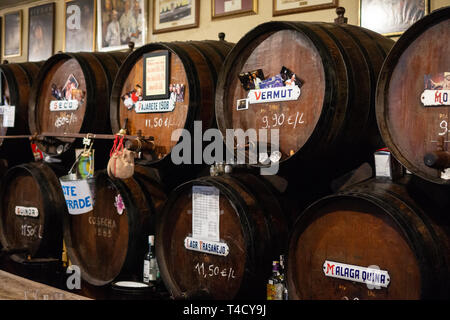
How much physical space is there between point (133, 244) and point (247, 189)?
90cm

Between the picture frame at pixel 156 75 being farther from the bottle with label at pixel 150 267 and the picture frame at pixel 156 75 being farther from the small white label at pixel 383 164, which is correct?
the small white label at pixel 383 164

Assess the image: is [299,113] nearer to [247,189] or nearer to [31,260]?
[247,189]

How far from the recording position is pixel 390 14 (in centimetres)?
306

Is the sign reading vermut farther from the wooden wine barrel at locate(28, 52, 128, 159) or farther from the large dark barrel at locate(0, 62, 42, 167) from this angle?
the large dark barrel at locate(0, 62, 42, 167)

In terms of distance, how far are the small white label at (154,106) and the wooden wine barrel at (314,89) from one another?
46cm

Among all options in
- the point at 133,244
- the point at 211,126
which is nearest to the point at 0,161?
the point at 133,244

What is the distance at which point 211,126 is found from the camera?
310 cm

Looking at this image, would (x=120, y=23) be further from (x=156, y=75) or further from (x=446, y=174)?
(x=446, y=174)

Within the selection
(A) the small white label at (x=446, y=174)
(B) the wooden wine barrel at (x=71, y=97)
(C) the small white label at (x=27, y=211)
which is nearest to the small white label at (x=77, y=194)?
(B) the wooden wine barrel at (x=71, y=97)

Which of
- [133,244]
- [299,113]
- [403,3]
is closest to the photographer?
[299,113]

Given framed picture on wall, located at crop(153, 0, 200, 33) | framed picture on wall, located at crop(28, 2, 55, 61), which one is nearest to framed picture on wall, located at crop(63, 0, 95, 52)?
framed picture on wall, located at crop(28, 2, 55, 61)

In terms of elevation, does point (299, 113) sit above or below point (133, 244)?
above

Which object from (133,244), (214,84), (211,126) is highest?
(214,84)

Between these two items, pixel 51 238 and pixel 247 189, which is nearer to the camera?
pixel 247 189
